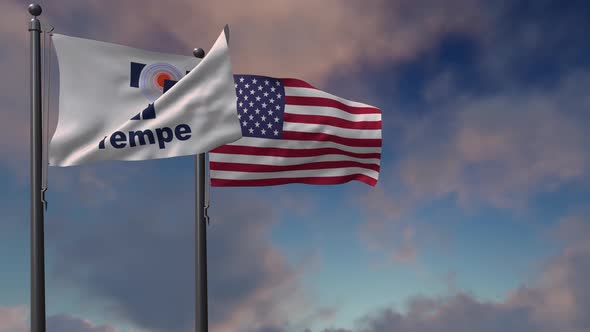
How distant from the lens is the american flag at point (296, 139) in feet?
38.3

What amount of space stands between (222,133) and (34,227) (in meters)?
2.78

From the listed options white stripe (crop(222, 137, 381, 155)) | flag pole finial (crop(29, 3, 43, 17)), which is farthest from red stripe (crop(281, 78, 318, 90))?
flag pole finial (crop(29, 3, 43, 17))

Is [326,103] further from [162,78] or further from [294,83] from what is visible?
[162,78]

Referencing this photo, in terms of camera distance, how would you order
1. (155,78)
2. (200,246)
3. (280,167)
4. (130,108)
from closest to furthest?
1. (130,108)
2. (155,78)
3. (200,246)
4. (280,167)

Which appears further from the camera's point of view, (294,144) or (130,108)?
(294,144)

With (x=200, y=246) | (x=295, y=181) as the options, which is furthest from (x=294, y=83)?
(x=200, y=246)

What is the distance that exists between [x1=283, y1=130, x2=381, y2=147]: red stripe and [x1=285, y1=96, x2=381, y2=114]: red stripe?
1.85ft

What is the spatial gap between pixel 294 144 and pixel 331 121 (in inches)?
38.0

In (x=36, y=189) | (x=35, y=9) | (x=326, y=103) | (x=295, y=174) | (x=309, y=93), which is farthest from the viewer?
(x=326, y=103)

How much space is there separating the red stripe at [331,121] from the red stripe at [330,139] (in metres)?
0.23

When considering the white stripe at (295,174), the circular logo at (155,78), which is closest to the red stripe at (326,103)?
the white stripe at (295,174)

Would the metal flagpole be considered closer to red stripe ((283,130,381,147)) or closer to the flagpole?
red stripe ((283,130,381,147))

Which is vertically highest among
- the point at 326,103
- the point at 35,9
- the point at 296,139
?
the point at 326,103

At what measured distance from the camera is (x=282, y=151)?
39.7 feet
